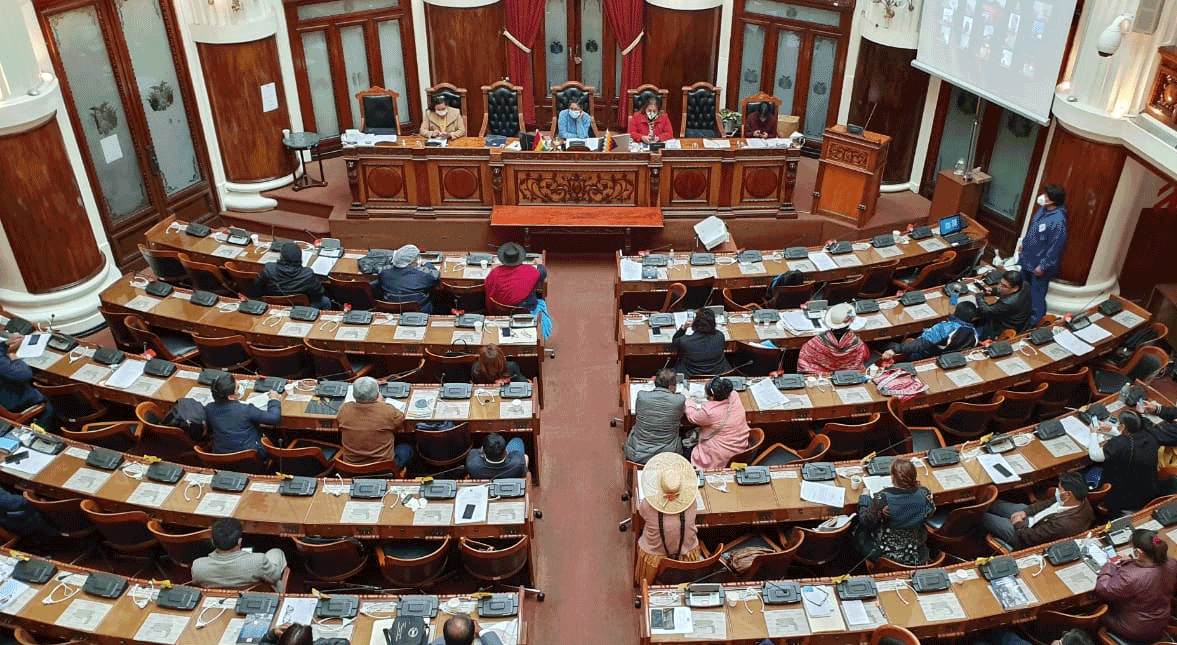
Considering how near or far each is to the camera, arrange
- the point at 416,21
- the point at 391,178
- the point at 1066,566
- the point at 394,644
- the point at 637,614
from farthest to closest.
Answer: the point at 416,21
the point at 391,178
the point at 637,614
the point at 1066,566
the point at 394,644

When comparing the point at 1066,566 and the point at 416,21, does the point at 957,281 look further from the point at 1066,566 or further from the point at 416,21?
the point at 416,21

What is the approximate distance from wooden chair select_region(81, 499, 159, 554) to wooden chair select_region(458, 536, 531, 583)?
2.29 metres

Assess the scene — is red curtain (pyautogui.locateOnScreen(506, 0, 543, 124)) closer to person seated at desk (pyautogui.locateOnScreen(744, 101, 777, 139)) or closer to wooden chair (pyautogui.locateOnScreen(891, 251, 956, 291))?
person seated at desk (pyautogui.locateOnScreen(744, 101, 777, 139))

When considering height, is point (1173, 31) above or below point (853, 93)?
above

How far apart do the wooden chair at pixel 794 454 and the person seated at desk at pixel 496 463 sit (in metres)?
2.01

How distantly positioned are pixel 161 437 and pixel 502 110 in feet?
23.2

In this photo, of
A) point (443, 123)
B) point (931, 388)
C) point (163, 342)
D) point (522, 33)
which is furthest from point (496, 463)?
point (522, 33)

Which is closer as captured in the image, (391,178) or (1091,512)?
(1091,512)

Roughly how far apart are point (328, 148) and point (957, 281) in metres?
9.17

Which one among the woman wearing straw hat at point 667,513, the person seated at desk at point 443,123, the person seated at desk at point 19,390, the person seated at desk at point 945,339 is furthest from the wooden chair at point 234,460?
the person seated at desk at point 443,123

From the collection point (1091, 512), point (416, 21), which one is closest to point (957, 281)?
point (1091, 512)

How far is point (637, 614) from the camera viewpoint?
7.25 metres

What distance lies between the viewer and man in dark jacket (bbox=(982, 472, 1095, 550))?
667cm

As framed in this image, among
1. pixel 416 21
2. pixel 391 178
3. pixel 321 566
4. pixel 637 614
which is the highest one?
pixel 416 21
